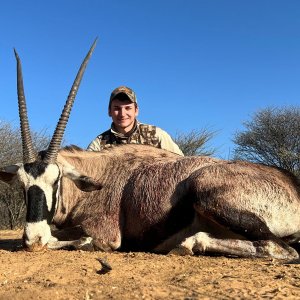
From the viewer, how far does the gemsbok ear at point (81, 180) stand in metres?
5.35

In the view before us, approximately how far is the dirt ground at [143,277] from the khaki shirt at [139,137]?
2922 mm

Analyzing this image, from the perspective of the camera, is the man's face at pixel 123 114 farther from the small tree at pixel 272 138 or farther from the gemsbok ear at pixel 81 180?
the small tree at pixel 272 138

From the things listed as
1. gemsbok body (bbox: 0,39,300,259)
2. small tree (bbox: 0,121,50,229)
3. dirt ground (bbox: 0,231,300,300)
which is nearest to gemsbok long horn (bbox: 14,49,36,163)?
gemsbok body (bbox: 0,39,300,259)

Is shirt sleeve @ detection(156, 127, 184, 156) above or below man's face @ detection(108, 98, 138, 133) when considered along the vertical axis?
below

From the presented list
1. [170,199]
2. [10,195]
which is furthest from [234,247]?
[10,195]

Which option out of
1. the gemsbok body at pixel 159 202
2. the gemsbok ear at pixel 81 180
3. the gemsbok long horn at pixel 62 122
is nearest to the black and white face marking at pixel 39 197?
the gemsbok body at pixel 159 202

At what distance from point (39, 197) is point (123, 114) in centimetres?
277

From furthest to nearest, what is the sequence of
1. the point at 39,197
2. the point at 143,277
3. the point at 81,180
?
the point at 81,180
the point at 39,197
the point at 143,277

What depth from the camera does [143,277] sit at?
343 cm

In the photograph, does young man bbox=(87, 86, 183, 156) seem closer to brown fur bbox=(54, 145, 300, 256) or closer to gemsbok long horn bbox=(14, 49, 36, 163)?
brown fur bbox=(54, 145, 300, 256)

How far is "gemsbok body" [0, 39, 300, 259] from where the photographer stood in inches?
184

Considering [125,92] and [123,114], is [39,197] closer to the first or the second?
[123,114]

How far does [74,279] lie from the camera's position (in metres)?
3.40

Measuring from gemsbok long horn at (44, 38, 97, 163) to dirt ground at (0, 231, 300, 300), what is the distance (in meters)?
1.11
